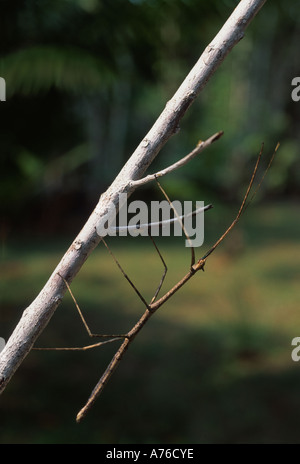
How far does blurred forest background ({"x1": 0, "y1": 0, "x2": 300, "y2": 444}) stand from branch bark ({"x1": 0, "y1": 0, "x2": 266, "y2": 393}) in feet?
4.47

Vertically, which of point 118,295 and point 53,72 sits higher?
point 53,72

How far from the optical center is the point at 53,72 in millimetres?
1790

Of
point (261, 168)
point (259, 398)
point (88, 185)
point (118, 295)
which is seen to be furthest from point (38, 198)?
point (261, 168)

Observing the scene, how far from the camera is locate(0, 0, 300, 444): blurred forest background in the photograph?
1.93m

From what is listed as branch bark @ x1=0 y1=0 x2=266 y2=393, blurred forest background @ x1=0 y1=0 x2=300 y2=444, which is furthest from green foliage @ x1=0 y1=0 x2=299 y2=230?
branch bark @ x1=0 y1=0 x2=266 y2=393

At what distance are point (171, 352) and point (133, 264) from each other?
0.85 meters

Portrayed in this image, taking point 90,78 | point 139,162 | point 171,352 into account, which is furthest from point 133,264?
point 139,162

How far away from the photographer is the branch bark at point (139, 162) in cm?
45

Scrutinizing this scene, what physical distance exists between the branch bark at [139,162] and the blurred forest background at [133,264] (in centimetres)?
136

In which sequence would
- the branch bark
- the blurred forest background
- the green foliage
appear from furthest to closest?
1. the blurred forest background
2. the green foliage
3. the branch bark

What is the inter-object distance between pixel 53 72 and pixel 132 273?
1.58 meters

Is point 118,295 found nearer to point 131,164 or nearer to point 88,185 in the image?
point 88,185

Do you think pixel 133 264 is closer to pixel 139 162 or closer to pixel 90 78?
pixel 90 78

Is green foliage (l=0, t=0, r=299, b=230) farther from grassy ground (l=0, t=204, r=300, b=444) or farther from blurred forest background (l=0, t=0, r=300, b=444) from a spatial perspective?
grassy ground (l=0, t=204, r=300, b=444)
